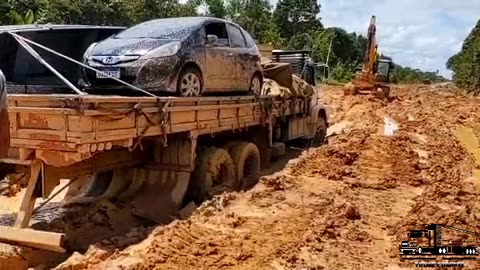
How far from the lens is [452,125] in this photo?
19.8 metres

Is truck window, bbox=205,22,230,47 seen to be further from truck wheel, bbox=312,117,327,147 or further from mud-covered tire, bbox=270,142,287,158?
truck wheel, bbox=312,117,327,147

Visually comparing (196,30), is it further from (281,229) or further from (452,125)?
(452,125)

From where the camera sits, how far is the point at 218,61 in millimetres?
9430

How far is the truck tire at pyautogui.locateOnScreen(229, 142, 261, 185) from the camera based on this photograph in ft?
31.8

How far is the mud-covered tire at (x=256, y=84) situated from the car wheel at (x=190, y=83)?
1.94m

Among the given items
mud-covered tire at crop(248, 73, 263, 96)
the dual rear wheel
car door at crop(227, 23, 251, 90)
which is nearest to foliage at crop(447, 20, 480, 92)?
mud-covered tire at crop(248, 73, 263, 96)

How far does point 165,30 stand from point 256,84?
262 centimetres

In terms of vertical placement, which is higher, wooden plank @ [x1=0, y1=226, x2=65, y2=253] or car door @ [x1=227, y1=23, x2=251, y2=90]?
car door @ [x1=227, y1=23, x2=251, y2=90]

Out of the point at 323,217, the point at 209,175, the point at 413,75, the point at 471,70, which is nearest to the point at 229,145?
the point at 209,175

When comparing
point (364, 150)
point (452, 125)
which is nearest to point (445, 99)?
point (452, 125)

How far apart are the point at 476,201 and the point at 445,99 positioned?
21797 mm

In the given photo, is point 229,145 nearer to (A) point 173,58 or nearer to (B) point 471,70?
(A) point 173,58

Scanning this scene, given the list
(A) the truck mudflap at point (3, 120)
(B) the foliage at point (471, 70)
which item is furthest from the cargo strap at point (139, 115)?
(B) the foliage at point (471, 70)

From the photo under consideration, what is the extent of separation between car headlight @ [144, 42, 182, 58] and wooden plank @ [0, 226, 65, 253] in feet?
9.98
